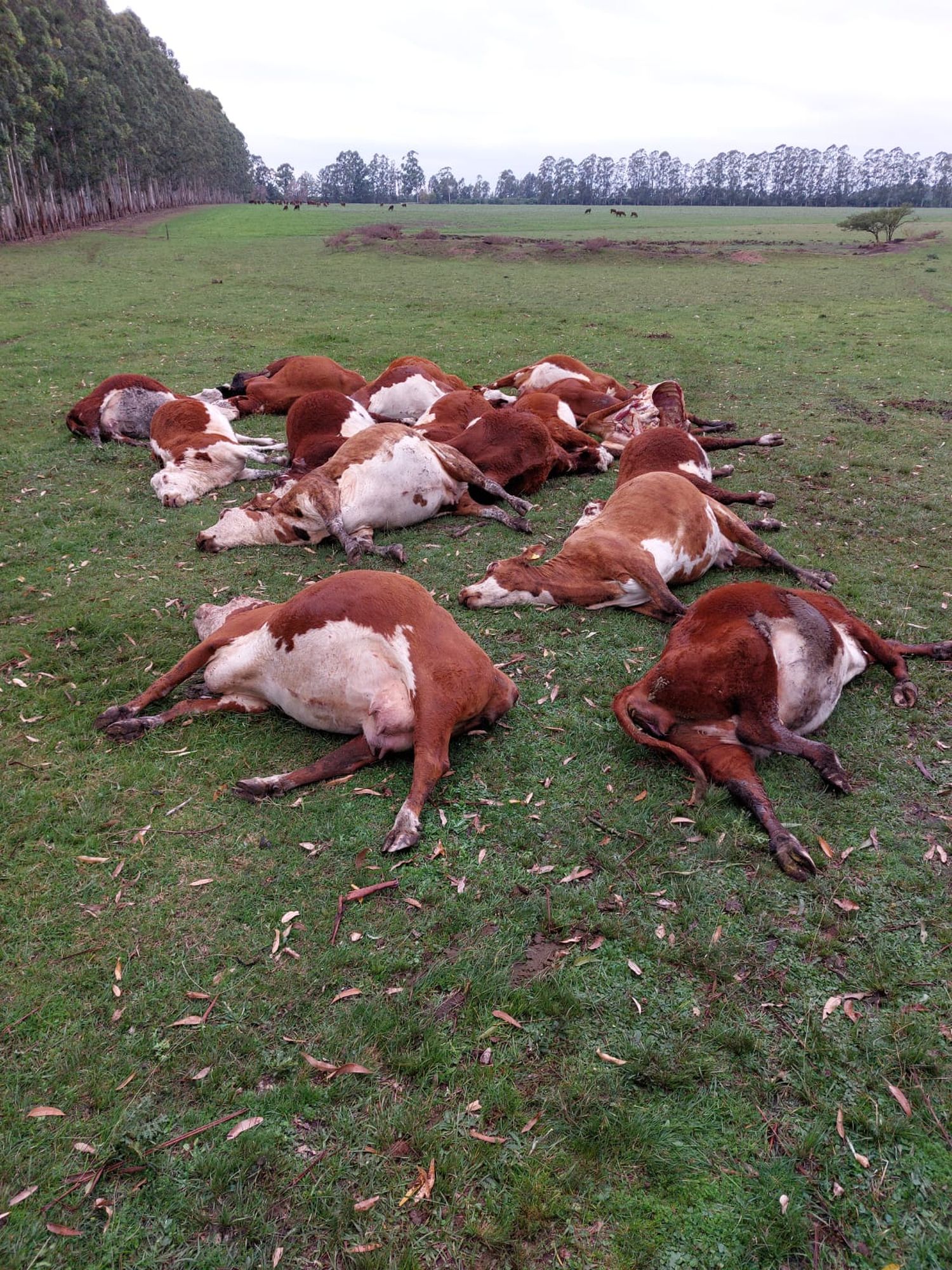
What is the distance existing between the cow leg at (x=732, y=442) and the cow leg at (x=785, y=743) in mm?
7104

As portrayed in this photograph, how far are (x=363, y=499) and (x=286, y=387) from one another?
19.7 ft

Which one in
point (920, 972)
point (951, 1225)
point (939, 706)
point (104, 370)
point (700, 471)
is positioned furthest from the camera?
point (104, 370)

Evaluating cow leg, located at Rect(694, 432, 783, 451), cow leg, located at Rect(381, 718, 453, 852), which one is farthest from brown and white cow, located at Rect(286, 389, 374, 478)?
cow leg, located at Rect(381, 718, 453, 852)

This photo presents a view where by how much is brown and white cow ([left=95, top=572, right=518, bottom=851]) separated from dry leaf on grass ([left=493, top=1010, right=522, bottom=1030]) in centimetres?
111

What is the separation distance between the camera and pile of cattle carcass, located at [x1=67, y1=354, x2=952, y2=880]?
452cm

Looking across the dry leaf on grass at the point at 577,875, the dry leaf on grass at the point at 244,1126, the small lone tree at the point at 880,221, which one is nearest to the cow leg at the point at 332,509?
the dry leaf on grass at the point at 577,875

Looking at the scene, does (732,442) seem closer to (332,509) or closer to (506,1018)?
(332,509)

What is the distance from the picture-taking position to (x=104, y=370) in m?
16.1

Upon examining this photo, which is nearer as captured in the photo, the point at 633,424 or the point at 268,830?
the point at 268,830

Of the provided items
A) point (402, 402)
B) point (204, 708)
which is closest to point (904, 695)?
point (204, 708)

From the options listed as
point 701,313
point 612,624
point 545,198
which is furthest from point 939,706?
point 545,198

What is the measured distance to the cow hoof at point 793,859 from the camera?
12.8 ft

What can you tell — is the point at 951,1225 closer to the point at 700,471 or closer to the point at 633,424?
the point at 700,471

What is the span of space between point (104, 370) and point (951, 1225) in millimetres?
18084
